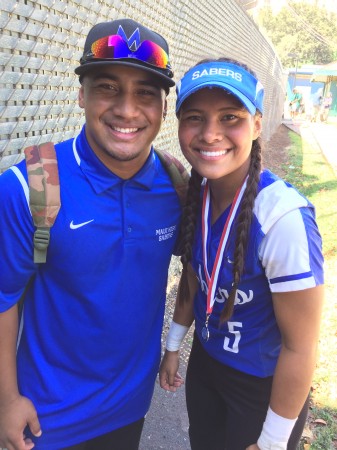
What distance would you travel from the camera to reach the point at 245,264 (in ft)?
5.36

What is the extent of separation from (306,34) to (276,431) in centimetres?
7833

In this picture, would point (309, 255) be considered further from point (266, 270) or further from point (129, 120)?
point (129, 120)

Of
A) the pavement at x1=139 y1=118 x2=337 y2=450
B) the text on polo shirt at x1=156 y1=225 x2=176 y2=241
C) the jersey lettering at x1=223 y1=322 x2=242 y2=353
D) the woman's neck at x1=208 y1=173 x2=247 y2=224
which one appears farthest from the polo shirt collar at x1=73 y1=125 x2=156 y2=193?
the pavement at x1=139 y1=118 x2=337 y2=450

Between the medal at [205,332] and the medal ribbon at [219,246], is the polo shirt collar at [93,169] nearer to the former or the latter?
the medal ribbon at [219,246]

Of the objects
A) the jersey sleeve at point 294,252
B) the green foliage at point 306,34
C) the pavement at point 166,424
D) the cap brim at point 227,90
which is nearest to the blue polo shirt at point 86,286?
the cap brim at point 227,90

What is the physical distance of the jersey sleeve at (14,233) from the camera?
1.47 meters

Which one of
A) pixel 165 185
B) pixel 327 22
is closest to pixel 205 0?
pixel 165 185

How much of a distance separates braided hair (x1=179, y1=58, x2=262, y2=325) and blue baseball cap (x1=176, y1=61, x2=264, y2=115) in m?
0.07

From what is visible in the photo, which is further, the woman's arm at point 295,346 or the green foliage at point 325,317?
the green foliage at point 325,317

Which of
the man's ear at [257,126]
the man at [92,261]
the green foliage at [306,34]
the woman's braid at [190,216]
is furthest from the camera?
the green foliage at [306,34]

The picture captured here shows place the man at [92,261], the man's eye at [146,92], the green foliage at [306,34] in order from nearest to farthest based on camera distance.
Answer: the man at [92,261]
the man's eye at [146,92]
the green foliage at [306,34]

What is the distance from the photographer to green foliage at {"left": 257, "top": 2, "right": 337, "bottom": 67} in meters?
68.5

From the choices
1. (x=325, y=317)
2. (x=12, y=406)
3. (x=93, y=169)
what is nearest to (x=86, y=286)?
(x=93, y=169)

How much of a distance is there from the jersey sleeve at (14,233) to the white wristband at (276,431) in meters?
1.07
